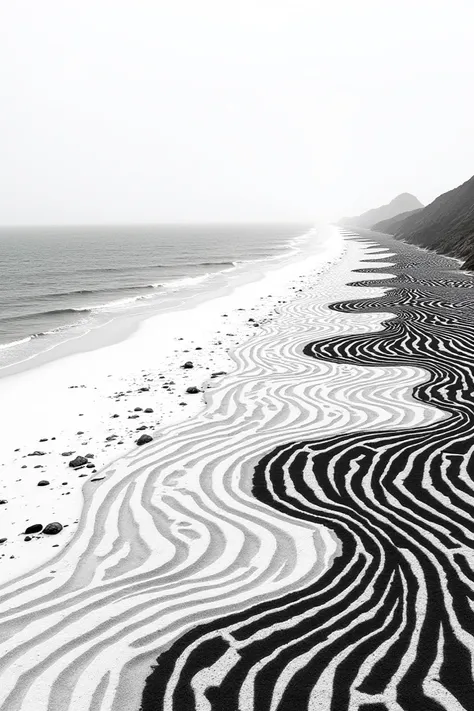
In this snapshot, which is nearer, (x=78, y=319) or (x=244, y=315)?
(x=244, y=315)

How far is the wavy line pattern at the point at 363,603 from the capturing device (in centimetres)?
396

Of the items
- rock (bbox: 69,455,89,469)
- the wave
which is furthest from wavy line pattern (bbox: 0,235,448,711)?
the wave

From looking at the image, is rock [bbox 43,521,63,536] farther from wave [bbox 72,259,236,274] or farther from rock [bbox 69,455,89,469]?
wave [bbox 72,259,236,274]

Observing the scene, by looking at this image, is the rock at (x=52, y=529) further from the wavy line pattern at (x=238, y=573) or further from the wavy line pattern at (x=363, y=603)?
the wavy line pattern at (x=363, y=603)

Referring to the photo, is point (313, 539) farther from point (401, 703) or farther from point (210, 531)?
point (401, 703)

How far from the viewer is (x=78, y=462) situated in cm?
830

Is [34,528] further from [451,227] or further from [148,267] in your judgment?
[451,227]

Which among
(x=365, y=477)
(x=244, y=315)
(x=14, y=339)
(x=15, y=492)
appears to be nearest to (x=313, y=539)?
(x=365, y=477)

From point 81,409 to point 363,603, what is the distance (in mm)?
7950

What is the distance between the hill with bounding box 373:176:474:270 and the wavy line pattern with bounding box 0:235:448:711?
3077 centimetres

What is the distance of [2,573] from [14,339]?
1774cm

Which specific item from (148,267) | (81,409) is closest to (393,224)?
(148,267)

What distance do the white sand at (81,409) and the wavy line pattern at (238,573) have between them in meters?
0.45

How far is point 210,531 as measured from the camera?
6.28m
